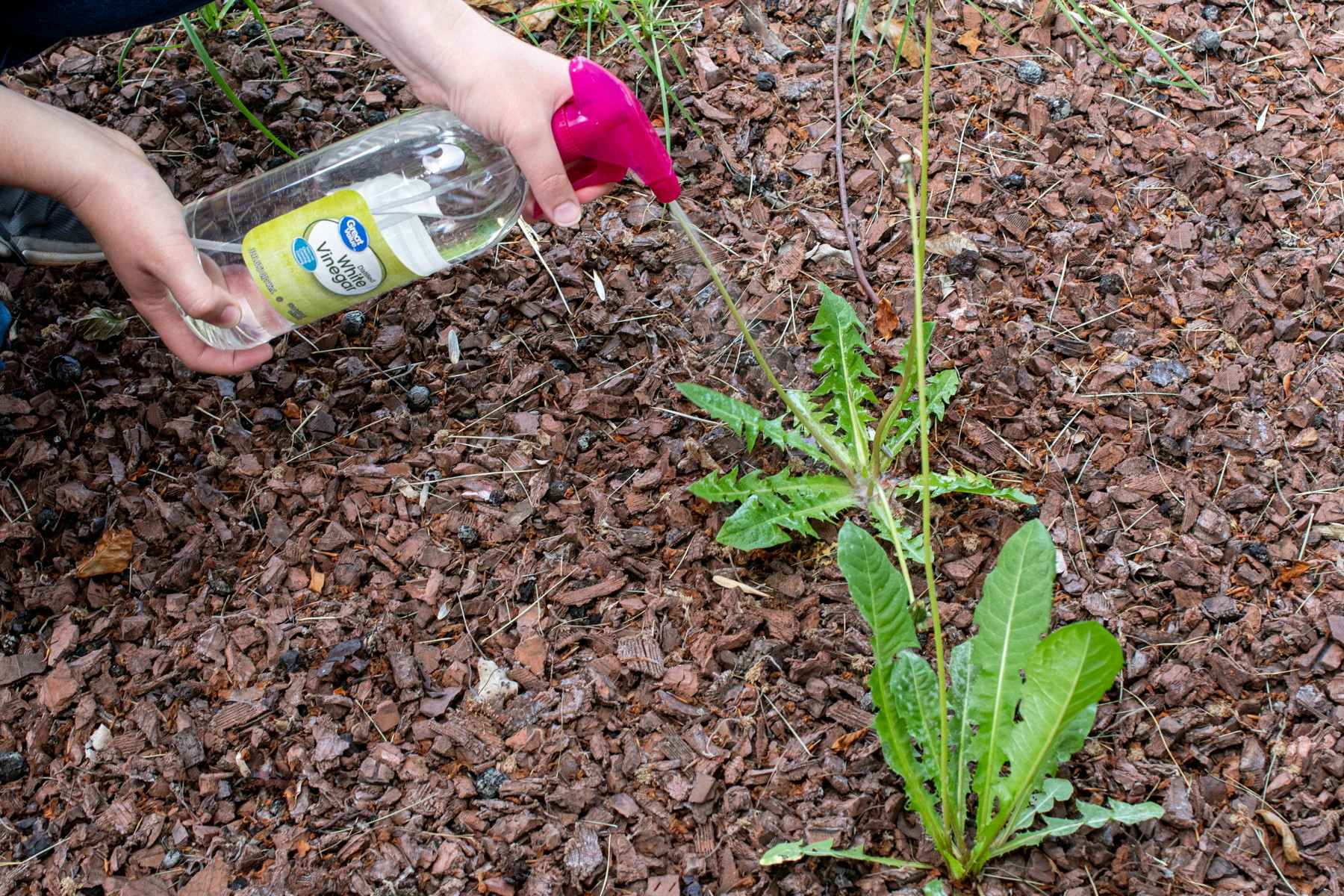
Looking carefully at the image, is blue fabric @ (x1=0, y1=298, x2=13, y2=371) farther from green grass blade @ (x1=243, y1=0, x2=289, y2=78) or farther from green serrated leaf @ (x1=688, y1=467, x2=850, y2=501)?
green serrated leaf @ (x1=688, y1=467, x2=850, y2=501)

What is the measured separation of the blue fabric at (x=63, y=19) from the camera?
6.28 feet

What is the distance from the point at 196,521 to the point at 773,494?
113cm

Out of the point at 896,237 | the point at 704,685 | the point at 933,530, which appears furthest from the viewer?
the point at 896,237

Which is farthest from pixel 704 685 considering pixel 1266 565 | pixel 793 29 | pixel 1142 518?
pixel 793 29

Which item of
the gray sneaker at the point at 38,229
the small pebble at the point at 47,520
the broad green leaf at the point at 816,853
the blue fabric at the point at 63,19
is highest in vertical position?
the blue fabric at the point at 63,19

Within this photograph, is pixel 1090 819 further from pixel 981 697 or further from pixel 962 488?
pixel 962 488

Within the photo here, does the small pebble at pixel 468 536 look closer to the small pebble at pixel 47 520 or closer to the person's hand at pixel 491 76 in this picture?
the person's hand at pixel 491 76

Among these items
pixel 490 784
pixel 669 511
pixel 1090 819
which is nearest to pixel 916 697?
pixel 1090 819

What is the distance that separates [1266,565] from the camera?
6.04 ft

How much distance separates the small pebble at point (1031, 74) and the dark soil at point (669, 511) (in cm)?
2

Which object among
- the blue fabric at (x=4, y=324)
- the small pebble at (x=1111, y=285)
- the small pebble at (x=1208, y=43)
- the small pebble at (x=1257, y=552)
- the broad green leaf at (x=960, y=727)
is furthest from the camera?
the small pebble at (x=1208, y=43)

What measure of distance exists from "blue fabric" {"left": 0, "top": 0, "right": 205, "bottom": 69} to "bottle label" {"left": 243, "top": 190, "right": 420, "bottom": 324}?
2.02 ft

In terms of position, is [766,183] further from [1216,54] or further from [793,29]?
[1216,54]

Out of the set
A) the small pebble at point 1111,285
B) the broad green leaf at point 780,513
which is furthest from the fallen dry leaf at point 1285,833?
the small pebble at point 1111,285
